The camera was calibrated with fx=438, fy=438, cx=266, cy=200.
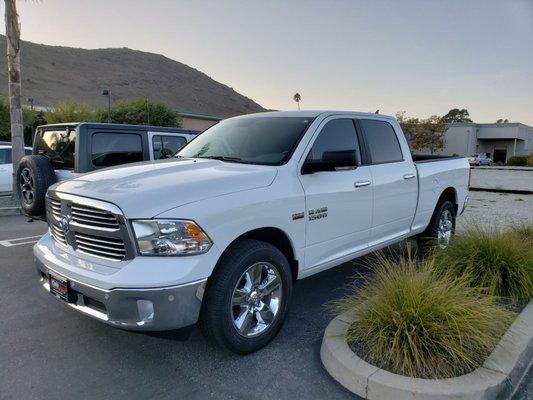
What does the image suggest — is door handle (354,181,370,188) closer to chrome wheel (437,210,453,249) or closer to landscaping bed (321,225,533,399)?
landscaping bed (321,225,533,399)

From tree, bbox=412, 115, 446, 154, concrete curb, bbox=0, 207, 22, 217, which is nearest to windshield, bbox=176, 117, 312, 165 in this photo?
concrete curb, bbox=0, 207, 22, 217

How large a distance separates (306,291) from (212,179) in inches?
85.0

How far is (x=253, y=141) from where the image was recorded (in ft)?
14.1

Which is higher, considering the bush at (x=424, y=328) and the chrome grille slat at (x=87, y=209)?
the chrome grille slat at (x=87, y=209)

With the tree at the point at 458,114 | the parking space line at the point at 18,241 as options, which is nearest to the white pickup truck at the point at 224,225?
the parking space line at the point at 18,241

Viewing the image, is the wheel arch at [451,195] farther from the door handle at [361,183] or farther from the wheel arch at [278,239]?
the wheel arch at [278,239]

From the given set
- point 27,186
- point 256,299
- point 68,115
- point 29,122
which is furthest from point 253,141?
point 68,115

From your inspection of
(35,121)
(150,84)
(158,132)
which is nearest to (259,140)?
(158,132)

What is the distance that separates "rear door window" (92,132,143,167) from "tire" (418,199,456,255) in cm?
461

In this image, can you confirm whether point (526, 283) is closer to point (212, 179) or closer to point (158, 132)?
point (212, 179)

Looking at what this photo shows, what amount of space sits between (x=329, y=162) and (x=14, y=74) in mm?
11613

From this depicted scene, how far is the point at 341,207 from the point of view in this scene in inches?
162

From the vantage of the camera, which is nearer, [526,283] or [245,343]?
[245,343]

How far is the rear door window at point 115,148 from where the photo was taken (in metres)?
6.47
